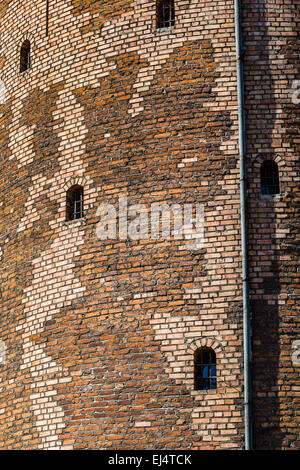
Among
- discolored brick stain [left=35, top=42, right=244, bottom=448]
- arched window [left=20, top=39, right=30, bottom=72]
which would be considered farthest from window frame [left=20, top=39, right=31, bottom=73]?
discolored brick stain [left=35, top=42, right=244, bottom=448]

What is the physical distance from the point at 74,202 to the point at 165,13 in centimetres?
316

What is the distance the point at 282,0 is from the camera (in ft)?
47.5

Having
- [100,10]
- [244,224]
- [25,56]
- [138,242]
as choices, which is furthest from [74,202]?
[25,56]

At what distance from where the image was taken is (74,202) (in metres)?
14.6

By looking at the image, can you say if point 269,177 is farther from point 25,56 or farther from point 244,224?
point 25,56

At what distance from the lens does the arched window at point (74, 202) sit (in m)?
14.5

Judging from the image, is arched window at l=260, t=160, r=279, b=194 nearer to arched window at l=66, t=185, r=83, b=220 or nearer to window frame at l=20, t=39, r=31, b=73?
arched window at l=66, t=185, r=83, b=220

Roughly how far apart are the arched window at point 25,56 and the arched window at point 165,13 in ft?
8.61

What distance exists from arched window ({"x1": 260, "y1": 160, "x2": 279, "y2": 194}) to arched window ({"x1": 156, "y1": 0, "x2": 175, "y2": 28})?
2707 millimetres

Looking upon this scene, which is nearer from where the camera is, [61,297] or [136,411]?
[136,411]

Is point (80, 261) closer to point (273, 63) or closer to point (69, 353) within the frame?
point (69, 353)
